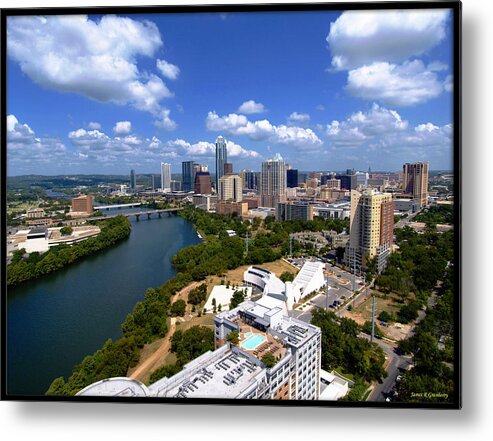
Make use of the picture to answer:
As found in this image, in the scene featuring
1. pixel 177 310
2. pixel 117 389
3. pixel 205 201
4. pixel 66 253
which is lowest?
pixel 177 310

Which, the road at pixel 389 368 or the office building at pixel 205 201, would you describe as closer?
the road at pixel 389 368

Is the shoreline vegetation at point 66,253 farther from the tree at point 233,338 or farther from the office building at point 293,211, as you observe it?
the office building at point 293,211

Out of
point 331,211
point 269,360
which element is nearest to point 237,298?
point 269,360

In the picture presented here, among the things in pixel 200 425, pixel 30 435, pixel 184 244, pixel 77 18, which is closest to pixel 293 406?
pixel 200 425

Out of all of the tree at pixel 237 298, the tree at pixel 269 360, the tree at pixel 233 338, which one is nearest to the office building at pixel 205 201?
the tree at pixel 237 298

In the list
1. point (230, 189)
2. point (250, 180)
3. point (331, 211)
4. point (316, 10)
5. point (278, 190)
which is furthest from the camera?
point (250, 180)

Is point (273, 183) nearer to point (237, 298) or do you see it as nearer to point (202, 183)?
point (202, 183)

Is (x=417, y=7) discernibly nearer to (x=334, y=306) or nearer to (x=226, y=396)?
(x=226, y=396)
